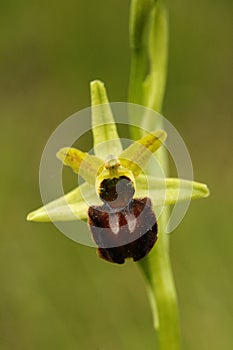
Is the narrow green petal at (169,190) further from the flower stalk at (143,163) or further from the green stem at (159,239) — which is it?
the green stem at (159,239)

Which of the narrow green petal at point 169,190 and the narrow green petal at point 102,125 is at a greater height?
the narrow green petal at point 102,125

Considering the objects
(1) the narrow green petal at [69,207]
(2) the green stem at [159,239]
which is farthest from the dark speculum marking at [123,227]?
(2) the green stem at [159,239]

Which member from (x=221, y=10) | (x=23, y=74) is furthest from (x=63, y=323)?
(x=221, y=10)

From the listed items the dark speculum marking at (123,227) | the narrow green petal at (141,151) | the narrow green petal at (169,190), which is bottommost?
the dark speculum marking at (123,227)

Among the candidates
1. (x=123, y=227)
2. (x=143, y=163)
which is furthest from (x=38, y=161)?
(x=123, y=227)

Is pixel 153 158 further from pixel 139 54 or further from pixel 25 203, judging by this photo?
pixel 25 203

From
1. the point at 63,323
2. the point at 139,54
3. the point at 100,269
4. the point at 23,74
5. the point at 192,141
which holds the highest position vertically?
the point at 23,74

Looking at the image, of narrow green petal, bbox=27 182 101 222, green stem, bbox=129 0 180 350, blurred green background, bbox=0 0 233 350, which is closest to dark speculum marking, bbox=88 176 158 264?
narrow green petal, bbox=27 182 101 222
